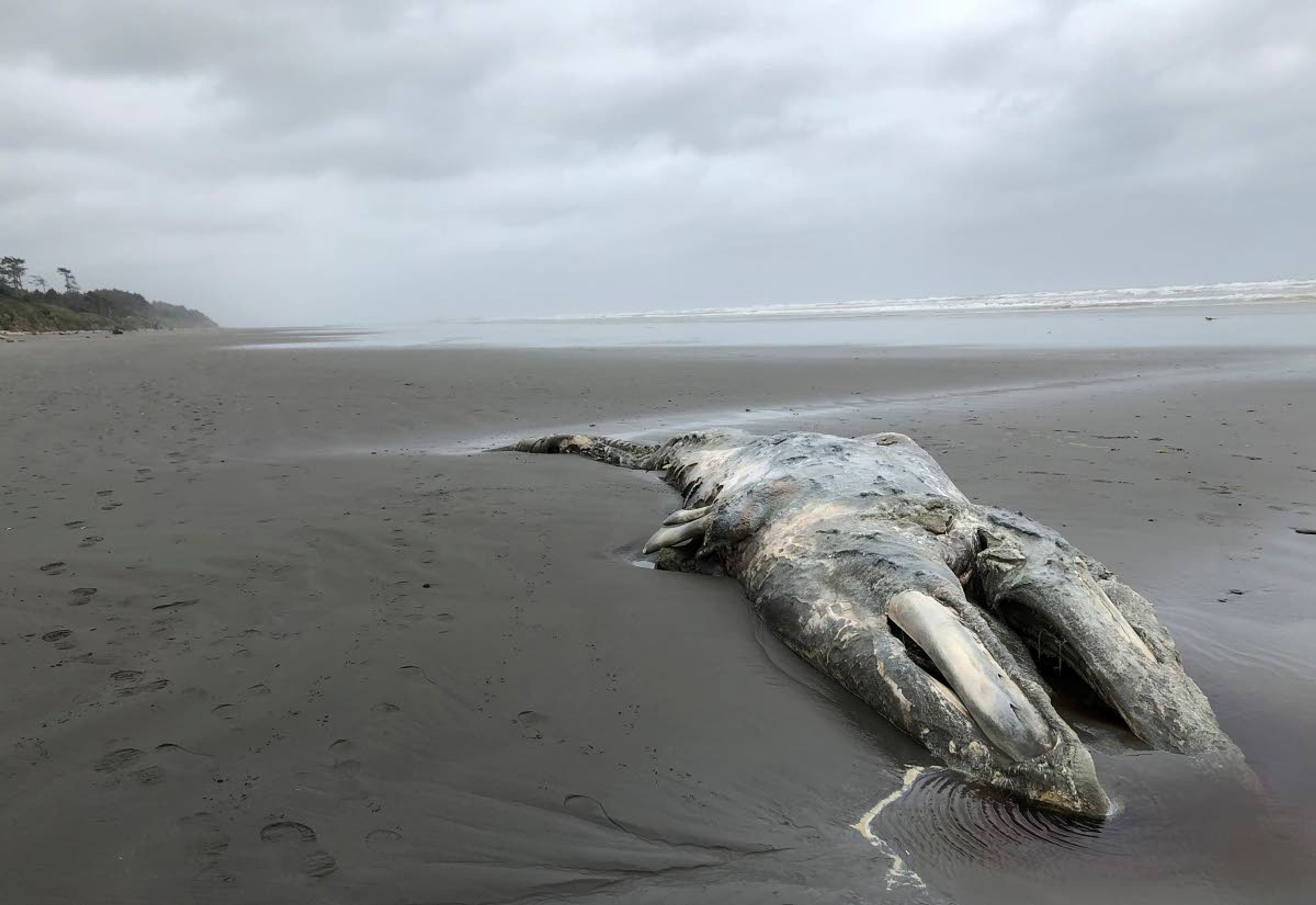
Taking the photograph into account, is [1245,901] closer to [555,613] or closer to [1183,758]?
[1183,758]

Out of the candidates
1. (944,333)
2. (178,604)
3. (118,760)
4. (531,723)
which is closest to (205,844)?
Result: (118,760)

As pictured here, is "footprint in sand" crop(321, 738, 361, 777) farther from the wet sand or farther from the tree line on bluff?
the tree line on bluff

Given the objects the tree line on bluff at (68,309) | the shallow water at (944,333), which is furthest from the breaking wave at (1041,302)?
the tree line on bluff at (68,309)

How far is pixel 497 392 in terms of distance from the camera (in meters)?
13.2

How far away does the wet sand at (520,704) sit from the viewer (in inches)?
81.8

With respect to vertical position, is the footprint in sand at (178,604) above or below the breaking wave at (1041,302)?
below

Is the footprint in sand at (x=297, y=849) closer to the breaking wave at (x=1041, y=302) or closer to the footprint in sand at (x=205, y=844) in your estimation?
the footprint in sand at (x=205, y=844)

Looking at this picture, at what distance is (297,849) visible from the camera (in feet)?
7.00

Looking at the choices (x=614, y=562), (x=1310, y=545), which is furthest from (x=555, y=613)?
(x=1310, y=545)

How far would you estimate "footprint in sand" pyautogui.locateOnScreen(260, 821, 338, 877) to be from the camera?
6.77 ft

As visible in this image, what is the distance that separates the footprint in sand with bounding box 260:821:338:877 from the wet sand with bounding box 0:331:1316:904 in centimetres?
1

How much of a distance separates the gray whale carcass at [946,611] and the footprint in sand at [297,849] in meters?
1.96

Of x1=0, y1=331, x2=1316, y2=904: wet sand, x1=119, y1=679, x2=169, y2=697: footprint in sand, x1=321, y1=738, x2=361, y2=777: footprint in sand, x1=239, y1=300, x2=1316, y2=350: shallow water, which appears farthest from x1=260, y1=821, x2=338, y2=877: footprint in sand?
x1=239, y1=300, x2=1316, y2=350: shallow water

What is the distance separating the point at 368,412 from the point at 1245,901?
429 inches
